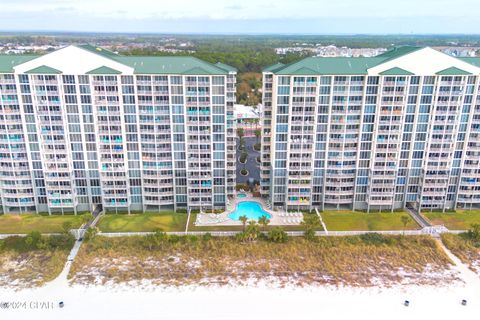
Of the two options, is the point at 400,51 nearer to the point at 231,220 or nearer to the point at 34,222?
the point at 231,220

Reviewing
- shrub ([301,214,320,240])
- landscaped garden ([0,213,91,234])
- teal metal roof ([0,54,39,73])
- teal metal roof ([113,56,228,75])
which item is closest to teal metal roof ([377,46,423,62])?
teal metal roof ([113,56,228,75])

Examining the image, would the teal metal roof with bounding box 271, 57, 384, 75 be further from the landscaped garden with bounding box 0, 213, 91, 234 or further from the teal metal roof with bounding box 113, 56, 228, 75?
the landscaped garden with bounding box 0, 213, 91, 234

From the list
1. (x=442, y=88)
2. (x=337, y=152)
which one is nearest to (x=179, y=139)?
(x=337, y=152)

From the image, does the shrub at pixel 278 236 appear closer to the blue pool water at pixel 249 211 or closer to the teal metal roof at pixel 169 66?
the blue pool water at pixel 249 211

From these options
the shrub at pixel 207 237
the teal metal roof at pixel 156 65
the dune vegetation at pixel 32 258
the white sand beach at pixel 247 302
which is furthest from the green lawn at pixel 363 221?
the dune vegetation at pixel 32 258

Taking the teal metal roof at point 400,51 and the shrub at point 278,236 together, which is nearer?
the shrub at point 278,236

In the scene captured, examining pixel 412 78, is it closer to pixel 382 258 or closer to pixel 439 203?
pixel 439 203
